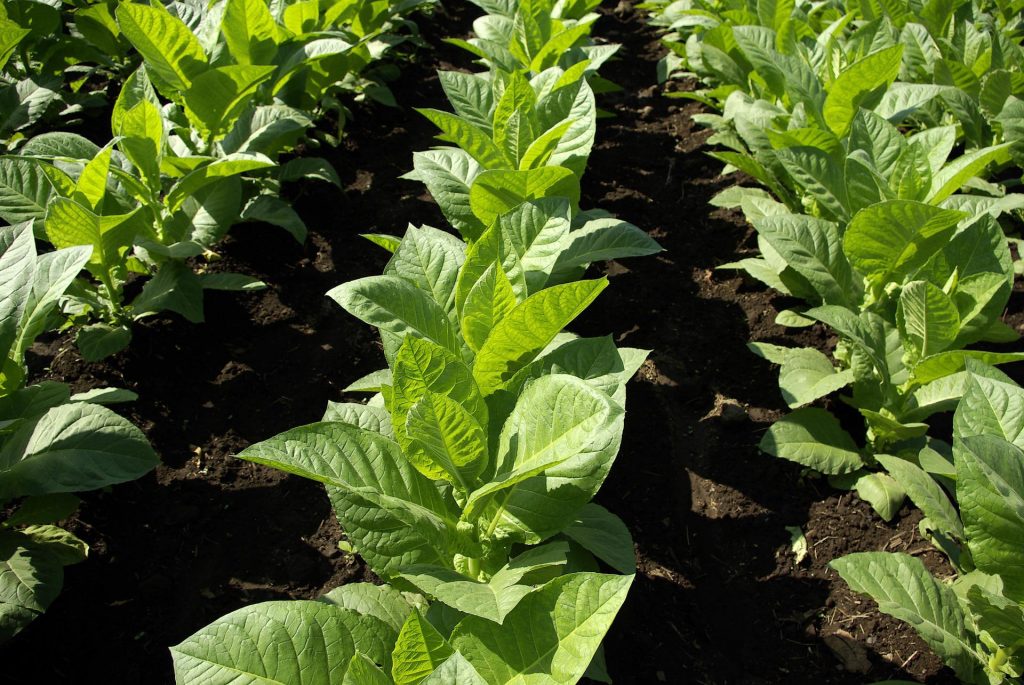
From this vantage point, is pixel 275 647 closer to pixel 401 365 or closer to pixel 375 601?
pixel 375 601

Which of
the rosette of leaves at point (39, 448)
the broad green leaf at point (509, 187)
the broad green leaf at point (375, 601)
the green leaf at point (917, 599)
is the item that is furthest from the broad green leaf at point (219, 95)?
the green leaf at point (917, 599)

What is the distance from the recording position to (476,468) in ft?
6.09

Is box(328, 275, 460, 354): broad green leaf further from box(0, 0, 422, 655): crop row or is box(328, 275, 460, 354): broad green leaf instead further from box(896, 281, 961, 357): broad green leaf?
box(896, 281, 961, 357): broad green leaf

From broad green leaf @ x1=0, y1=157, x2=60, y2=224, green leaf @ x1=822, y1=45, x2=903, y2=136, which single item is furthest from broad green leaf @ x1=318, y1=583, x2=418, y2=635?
green leaf @ x1=822, y1=45, x2=903, y2=136

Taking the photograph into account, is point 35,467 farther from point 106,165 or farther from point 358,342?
point 358,342

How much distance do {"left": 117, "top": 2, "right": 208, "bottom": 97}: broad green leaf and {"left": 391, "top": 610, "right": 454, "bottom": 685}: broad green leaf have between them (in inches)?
110

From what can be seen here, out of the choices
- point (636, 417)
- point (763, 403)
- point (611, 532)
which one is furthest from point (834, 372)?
point (611, 532)

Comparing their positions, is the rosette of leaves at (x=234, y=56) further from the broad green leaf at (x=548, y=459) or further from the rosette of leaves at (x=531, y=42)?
the broad green leaf at (x=548, y=459)

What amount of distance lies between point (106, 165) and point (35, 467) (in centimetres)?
120

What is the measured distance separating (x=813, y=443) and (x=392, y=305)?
163 centimetres

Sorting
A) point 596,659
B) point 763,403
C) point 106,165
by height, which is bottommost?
point 763,403

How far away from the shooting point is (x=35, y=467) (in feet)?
7.25

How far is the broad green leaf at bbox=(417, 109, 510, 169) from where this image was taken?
2.64m

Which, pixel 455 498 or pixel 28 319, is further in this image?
pixel 28 319
